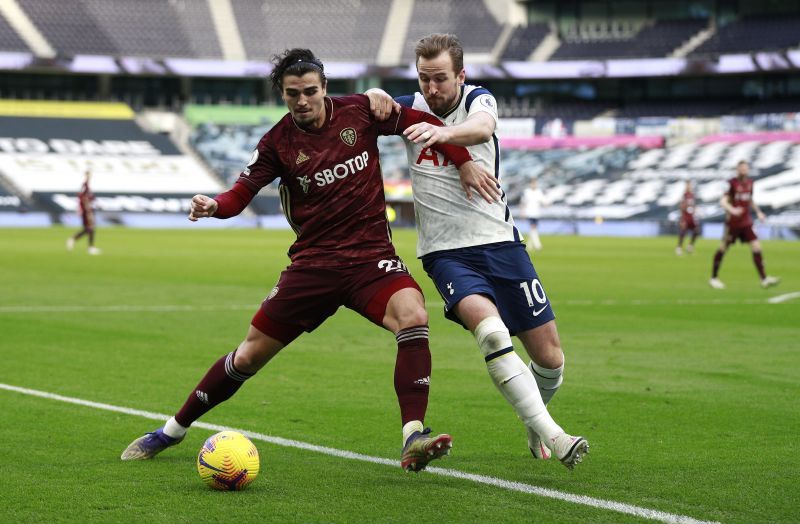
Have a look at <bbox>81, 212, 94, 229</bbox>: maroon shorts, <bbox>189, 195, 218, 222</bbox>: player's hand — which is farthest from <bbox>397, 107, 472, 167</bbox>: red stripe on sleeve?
<bbox>81, 212, 94, 229</bbox>: maroon shorts

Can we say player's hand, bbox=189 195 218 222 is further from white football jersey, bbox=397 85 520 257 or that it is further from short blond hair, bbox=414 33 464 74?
short blond hair, bbox=414 33 464 74

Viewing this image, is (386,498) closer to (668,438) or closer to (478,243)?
(478,243)

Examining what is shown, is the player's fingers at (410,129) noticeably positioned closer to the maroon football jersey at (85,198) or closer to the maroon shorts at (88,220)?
the maroon shorts at (88,220)

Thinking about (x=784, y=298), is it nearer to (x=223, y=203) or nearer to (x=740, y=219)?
(x=740, y=219)

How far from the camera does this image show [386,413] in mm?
8328

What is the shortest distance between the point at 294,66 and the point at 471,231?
1347 mm

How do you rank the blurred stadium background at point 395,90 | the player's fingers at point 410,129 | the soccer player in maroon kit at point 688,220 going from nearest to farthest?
the player's fingers at point 410,129, the soccer player in maroon kit at point 688,220, the blurred stadium background at point 395,90

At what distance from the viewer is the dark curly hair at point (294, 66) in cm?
631

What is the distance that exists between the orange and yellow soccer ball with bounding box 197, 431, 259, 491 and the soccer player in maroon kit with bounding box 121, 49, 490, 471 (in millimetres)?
749

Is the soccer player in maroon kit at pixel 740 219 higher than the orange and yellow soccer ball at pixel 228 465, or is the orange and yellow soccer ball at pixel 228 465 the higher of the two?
the orange and yellow soccer ball at pixel 228 465

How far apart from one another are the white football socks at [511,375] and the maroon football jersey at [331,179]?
30.9 inches

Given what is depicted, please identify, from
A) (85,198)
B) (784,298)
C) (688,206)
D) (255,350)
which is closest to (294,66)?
(255,350)

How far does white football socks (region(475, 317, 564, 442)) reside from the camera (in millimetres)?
6082

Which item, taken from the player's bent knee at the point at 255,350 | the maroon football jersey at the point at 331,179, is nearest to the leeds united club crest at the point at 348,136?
the maroon football jersey at the point at 331,179
